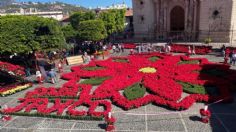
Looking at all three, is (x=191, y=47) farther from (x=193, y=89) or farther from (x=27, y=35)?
(x=27, y=35)

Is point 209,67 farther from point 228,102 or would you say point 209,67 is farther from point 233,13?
point 233,13

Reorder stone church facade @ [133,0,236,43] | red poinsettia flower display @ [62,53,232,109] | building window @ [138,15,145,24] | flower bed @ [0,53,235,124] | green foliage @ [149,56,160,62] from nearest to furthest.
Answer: flower bed @ [0,53,235,124] < red poinsettia flower display @ [62,53,232,109] < green foliage @ [149,56,160,62] < stone church facade @ [133,0,236,43] < building window @ [138,15,145,24]

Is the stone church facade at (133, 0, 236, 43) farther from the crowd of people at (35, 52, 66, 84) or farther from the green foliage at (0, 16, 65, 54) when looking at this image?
the green foliage at (0, 16, 65, 54)

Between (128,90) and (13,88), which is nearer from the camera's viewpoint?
(128,90)

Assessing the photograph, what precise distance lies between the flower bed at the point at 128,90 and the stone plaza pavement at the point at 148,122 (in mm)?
521

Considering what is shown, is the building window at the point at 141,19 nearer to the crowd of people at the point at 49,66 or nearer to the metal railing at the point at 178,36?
the metal railing at the point at 178,36

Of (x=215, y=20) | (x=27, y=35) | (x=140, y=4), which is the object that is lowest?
(x=27, y=35)

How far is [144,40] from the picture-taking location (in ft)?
154

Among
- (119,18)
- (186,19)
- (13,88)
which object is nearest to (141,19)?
(119,18)

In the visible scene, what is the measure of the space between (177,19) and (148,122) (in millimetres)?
36239

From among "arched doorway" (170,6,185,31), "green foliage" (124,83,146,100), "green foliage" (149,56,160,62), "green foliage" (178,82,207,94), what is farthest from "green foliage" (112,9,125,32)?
"green foliage" (178,82,207,94)

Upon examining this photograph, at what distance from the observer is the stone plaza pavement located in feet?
50.9

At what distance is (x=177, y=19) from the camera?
162ft

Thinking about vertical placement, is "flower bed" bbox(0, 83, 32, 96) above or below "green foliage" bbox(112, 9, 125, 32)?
below
